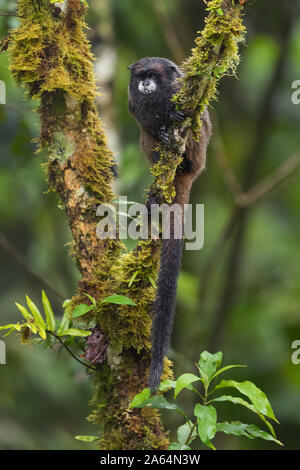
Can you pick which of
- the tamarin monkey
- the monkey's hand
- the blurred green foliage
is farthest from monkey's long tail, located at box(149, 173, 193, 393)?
the blurred green foliage

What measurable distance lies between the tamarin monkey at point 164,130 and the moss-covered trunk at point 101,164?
0.15 metres

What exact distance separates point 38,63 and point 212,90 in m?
0.84

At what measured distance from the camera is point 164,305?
2562 mm

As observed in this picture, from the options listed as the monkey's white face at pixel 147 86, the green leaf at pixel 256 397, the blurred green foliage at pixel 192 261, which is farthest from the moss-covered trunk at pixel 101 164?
the blurred green foliage at pixel 192 261

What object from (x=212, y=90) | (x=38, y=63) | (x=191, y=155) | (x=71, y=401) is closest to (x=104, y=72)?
(x=191, y=155)

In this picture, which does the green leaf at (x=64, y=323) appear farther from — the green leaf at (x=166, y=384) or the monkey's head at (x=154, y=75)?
the monkey's head at (x=154, y=75)

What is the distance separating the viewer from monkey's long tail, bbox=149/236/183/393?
7.82 ft

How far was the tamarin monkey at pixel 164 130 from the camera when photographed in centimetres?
271

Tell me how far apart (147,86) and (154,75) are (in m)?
0.12

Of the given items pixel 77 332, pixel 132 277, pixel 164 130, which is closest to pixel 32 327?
pixel 77 332

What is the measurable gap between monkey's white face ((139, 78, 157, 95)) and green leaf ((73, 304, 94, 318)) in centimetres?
172

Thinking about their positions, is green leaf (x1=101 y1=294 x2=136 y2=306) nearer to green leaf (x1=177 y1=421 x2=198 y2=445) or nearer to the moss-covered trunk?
the moss-covered trunk

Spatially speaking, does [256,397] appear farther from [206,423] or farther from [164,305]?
[164,305]
